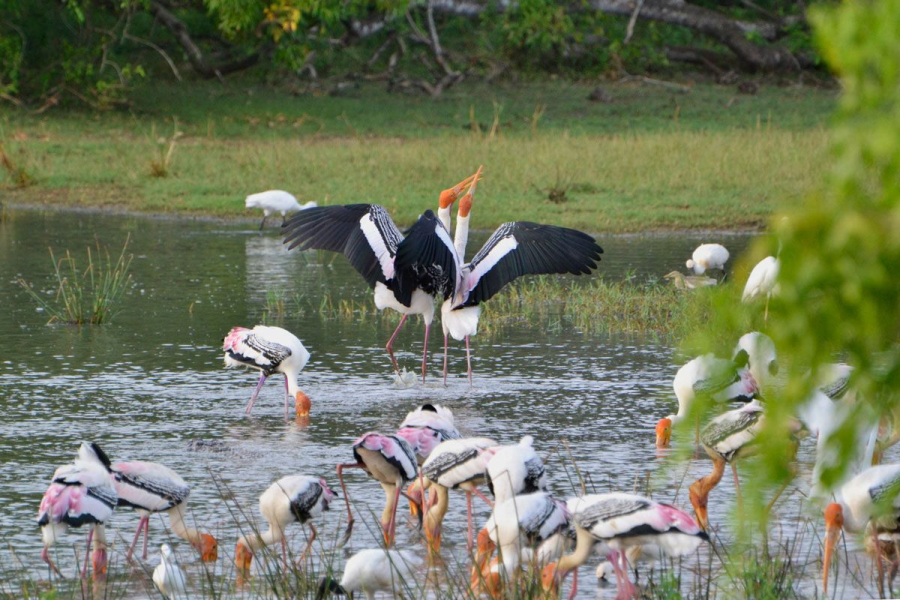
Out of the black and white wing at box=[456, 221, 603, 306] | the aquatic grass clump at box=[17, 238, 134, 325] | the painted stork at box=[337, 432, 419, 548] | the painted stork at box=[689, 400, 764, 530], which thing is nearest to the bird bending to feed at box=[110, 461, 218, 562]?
the painted stork at box=[337, 432, 419, 548]

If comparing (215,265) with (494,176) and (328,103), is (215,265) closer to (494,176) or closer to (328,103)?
(494,176)

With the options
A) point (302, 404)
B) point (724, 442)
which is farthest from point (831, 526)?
point (302, 404)

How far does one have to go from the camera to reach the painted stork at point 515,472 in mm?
4301

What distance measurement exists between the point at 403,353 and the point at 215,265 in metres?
3.91

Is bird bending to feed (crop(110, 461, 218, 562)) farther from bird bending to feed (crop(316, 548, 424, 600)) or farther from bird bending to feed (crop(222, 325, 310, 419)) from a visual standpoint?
bird bending to feed (crop(222, 325, 310, 419))

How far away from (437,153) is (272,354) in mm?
10868

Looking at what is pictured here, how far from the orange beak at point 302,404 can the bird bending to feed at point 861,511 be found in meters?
3.23

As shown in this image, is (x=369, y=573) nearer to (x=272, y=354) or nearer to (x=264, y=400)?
(x=272, y=354)

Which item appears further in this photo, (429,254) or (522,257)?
(522,257)

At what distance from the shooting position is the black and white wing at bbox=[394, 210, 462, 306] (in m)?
7.59

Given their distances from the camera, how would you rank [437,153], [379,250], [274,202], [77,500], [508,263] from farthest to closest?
[437,153], [274,202], [508,263], [379,250], [77,500]

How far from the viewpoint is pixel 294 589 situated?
413 cm

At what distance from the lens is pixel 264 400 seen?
25.1 feet

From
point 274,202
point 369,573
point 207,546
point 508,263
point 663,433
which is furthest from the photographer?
point 274,202
